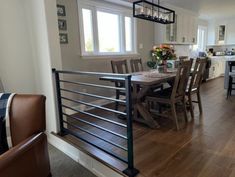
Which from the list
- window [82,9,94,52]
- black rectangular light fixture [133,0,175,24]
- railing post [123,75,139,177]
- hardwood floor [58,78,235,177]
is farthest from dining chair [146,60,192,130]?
window [82,9,94,52]

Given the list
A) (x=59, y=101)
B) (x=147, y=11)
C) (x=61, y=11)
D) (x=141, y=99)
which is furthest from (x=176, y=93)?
(x=61, y=11)

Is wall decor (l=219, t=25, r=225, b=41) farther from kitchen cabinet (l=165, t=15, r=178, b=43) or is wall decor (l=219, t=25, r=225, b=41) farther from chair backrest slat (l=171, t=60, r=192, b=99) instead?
chair backrest slat (l=171, t=60, r=192, b=99)

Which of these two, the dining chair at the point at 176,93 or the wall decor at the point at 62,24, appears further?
the wall decor at the point at 62,24

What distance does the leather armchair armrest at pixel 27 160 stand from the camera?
111cm

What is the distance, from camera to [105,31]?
4.04m

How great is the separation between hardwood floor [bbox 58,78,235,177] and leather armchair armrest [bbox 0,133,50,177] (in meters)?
0.60

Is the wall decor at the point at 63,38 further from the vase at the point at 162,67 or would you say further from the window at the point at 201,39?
the window at the point at 201,39

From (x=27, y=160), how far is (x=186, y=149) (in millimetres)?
1584

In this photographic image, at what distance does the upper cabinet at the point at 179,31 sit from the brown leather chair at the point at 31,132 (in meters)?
4.22

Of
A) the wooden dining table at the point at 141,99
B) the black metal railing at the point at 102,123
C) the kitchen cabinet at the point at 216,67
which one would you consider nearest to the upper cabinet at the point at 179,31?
the kitchen cabinet at the point at 216,67

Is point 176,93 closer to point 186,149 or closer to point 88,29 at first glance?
point 186,149

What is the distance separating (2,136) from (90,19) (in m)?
2.79

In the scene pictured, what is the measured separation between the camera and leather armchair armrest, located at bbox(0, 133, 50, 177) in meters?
1.11

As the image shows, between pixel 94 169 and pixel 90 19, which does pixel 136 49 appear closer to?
pixel 90 19
